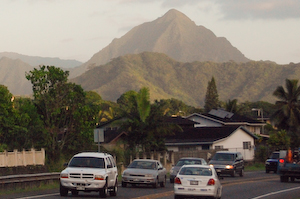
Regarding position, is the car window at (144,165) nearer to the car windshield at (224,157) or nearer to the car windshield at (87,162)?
the car windshield at (87,162)

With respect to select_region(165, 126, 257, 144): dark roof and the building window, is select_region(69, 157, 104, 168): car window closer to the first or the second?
select_region(165, 126, 257, 144): dark roof

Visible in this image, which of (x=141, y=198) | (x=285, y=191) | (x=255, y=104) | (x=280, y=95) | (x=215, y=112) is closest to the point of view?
(x=141, y=198)

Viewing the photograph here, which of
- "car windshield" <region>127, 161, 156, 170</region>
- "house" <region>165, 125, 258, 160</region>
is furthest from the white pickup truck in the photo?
"house" <region>165, 125, 258, 160</region>

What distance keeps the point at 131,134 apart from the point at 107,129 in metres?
25.8

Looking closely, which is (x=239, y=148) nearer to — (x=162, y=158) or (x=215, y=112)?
(x=162, y=158)

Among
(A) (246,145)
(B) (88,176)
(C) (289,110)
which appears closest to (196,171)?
(B) (88,176)

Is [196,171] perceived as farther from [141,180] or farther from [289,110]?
[289,110]

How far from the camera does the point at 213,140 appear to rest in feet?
209

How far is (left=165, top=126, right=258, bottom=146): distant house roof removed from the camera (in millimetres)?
63750

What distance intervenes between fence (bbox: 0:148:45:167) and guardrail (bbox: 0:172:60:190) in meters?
3.83

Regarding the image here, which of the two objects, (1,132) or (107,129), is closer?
(1,132)

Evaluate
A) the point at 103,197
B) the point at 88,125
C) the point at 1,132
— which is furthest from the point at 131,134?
the point at 103,197

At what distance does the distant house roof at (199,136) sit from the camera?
63.8 metres

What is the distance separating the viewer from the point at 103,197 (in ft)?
70.4
